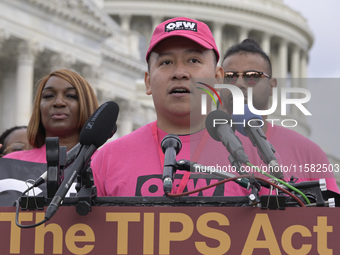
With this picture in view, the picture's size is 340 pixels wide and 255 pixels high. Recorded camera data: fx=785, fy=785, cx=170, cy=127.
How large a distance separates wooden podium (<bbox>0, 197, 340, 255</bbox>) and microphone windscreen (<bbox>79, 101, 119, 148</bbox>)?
0.68ft

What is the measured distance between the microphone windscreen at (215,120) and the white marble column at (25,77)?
3038cm

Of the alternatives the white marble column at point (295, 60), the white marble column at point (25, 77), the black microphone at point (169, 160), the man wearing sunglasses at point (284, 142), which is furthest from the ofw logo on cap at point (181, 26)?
the white marble column at point (295, 60)

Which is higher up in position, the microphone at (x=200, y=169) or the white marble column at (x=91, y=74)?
the white marble column at (x=91, y=74)

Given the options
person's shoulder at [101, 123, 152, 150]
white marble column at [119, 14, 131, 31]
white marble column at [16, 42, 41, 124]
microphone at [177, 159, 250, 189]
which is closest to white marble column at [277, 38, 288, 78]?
white marble column at [119, 14, 131, 31]

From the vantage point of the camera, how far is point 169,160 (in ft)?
8.66

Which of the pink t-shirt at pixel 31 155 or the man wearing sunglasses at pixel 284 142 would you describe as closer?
the man wearing sunglasses at pixel 284 142

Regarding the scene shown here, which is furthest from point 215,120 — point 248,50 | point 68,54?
point 68,54

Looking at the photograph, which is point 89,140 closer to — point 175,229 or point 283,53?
point 175,229

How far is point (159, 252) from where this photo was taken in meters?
2.58

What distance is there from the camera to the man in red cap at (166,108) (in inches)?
128

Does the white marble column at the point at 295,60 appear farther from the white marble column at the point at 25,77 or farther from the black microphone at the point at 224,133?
the black microphone at the point at 224,133

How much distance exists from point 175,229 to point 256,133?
19.4 inches

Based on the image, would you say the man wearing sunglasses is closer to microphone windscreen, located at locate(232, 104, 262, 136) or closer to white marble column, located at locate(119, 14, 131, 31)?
microphone windscreen, located at locate(232, 104, 262, 136)

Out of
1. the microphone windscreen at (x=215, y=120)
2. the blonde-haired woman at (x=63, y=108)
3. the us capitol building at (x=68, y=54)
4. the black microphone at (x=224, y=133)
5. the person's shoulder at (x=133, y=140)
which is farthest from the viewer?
the us capitol building at (x=68, y=54)
